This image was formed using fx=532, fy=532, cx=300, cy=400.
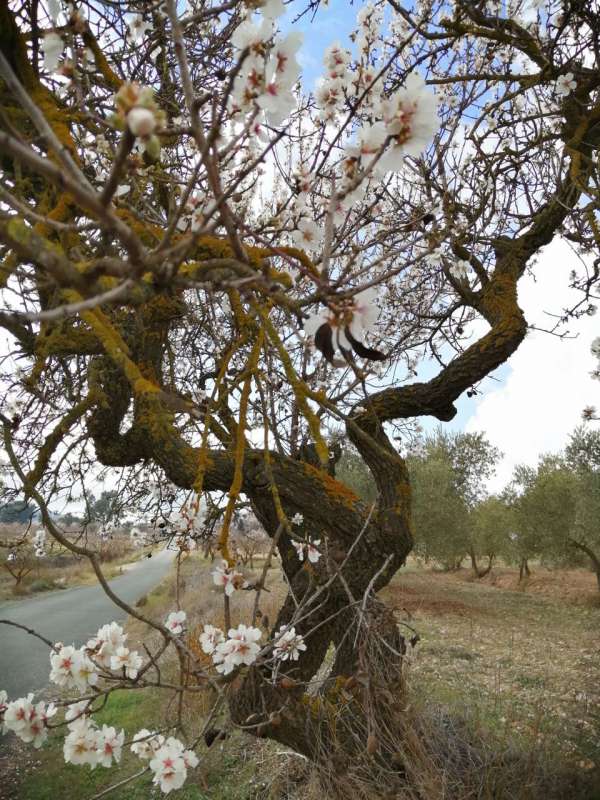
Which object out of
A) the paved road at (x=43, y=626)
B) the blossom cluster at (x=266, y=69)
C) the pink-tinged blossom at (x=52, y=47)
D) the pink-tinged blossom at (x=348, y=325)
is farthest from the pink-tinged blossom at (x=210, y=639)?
the paved road at (x=43, y=626)

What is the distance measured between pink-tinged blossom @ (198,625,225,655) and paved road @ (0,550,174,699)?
9.10 m

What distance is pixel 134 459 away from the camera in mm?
3549

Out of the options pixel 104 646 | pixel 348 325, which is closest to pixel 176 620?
pixel 104 646

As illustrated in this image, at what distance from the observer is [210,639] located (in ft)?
6.37

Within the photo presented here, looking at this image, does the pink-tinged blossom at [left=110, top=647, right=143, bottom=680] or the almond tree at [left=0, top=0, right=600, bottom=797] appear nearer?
the almond tree at [left=0, top=0, right=600, bottom=797]

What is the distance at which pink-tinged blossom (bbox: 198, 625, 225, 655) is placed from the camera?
6.03 feet

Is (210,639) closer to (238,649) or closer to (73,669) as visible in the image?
(238,649)

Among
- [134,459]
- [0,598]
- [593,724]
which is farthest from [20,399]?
[0,598]

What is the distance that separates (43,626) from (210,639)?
14241mm

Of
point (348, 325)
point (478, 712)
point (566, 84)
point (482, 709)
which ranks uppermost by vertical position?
point (566, 84)

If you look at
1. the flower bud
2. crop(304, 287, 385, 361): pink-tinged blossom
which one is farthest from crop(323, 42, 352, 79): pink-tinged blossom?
the flower bud

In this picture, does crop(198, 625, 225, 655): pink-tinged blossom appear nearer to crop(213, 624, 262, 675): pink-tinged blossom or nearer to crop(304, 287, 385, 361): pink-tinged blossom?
crop(213, 624, 262, 675): pink-tinged blossom

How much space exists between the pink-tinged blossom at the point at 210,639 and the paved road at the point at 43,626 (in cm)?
910

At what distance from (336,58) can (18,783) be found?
27.7 ft
